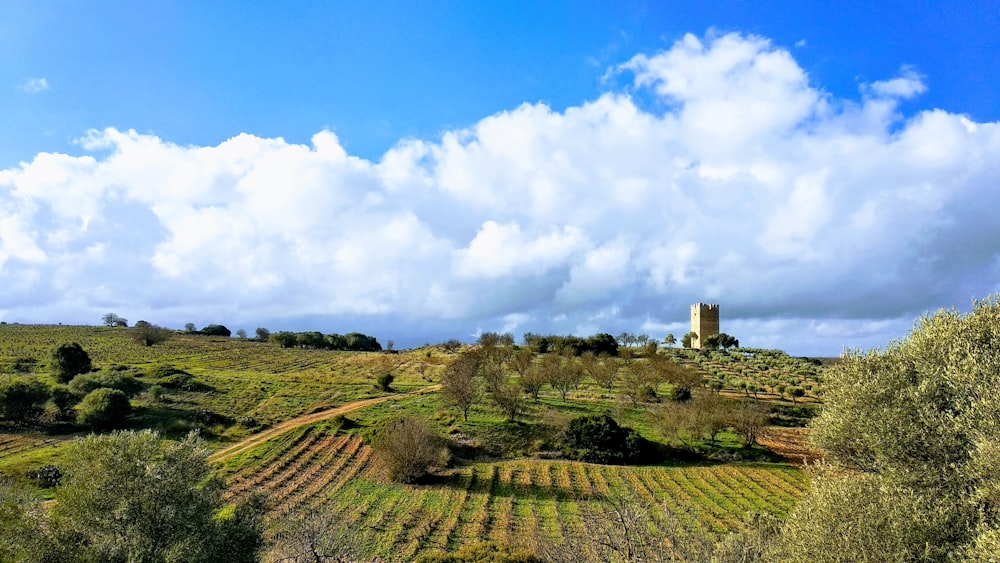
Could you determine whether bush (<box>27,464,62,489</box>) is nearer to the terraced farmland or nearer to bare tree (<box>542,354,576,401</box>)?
the terraced farmland

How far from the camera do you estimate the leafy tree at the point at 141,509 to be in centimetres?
1889

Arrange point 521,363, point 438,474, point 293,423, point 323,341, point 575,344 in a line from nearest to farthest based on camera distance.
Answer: point 438,474 → point 293,423 → point 521,363 → point 575,344 → point 323,341

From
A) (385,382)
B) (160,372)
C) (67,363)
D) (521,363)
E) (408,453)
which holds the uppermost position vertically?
(521,363)

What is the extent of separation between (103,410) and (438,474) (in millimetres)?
37568

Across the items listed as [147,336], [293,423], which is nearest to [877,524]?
[293,423]

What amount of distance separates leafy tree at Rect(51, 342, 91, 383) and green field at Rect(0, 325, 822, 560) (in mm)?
2727

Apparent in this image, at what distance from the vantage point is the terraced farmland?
3139cm

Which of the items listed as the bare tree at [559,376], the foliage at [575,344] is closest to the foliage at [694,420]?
the bare tree at [559,376]

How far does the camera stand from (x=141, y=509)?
20047mm

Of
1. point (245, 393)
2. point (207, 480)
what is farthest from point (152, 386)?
point (207, 480)

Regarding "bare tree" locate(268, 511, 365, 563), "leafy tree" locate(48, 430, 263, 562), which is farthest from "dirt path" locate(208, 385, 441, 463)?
"leafy tree" locate(48, 430, 263, 562)

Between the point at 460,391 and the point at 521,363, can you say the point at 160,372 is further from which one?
the point at 521,363

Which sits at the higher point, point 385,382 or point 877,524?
point 877,524

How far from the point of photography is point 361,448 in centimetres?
4753
